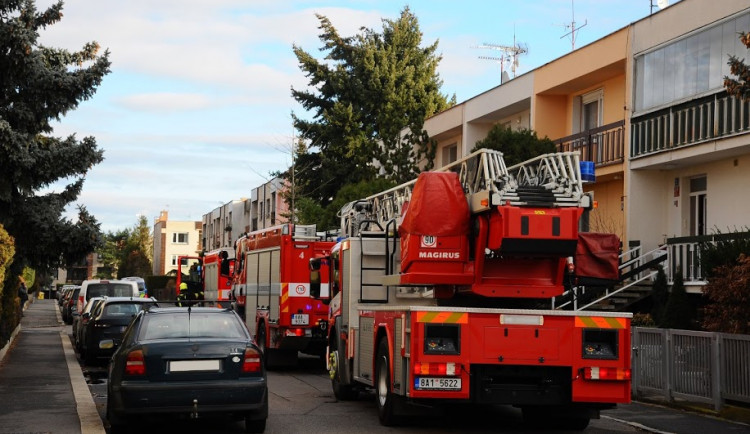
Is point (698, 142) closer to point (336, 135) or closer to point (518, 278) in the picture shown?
point (518, 278)

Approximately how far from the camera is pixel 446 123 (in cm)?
4009

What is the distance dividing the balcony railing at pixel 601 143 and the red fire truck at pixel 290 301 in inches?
364

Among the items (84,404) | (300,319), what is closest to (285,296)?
(300,319)

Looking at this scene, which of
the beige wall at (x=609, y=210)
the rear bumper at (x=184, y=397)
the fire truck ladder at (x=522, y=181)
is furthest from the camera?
the beige wall at (x=609, y=210)

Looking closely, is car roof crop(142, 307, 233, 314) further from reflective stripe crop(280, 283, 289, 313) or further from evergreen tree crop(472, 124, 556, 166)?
evergreen tree crop(472, 124, 556, 166)

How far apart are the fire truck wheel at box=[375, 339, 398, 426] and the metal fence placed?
487 cm

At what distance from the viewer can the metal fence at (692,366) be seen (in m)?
14.5

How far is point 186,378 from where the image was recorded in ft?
37.7

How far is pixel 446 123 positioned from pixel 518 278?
2741cm

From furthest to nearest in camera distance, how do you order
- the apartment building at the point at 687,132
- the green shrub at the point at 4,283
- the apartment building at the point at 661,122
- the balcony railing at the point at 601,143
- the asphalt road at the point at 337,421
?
the balcony railing at the point at 601,143
the apartment building at the point at 661,122
the apartment building at the point at 687,132
the green shrub at the point at 4,283
the asphalt road at the point at 337,421

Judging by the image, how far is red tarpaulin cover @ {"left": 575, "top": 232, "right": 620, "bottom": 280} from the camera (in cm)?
1336

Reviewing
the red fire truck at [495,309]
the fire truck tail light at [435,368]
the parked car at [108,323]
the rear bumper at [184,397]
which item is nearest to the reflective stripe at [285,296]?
the parked car at [108,323]

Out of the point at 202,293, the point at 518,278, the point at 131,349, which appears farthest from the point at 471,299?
the point at 202,293

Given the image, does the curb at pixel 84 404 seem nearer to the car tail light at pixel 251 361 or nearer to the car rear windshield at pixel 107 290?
the car tail light at pixel 251 361
